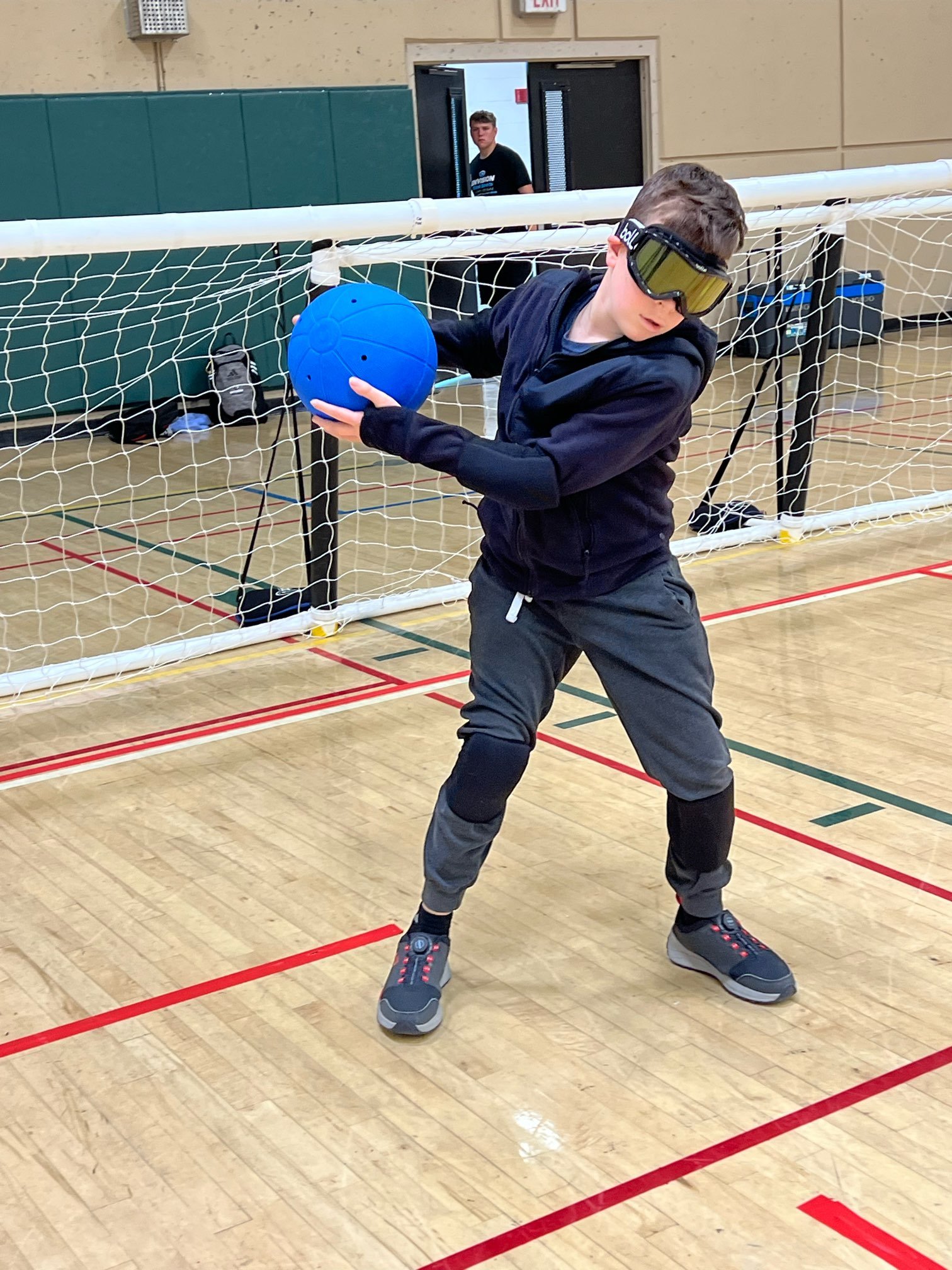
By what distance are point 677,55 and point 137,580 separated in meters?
7.33

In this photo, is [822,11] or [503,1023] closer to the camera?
[503,1023]

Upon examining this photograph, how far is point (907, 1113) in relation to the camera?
184 cm

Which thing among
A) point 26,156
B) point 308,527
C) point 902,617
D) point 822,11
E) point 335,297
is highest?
point 822,11

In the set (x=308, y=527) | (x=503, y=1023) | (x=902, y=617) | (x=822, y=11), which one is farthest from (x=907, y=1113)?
(x=822, y=11)

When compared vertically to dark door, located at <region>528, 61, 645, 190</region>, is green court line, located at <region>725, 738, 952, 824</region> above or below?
below

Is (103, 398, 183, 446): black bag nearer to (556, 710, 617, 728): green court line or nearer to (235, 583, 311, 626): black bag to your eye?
(235, 583, 311, 626): black bag

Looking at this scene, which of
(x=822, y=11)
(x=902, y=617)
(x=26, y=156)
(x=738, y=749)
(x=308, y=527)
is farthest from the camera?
(x=822, y=11)

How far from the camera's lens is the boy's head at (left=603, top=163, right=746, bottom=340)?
181 cm

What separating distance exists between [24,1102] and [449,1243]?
690mm

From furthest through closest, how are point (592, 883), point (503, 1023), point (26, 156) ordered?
1. point (26, 156)
2. point (592, 883)
3. point (503, 1023)

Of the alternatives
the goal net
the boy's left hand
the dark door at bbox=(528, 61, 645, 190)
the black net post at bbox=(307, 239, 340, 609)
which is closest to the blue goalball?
the boy's left hand

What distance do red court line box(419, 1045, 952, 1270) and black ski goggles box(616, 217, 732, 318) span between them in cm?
108

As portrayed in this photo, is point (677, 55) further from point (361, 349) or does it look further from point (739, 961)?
point (739, 961)

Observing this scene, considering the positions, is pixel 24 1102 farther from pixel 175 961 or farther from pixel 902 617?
pixel 902 617
